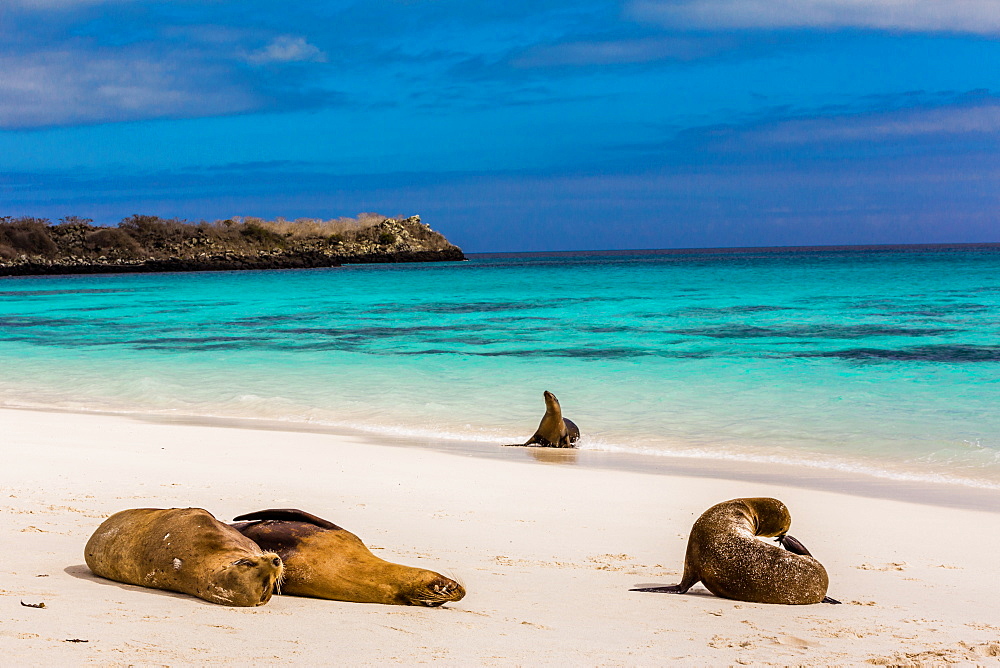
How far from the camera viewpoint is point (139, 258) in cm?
9381

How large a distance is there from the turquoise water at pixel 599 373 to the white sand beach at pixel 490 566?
7.28 ft

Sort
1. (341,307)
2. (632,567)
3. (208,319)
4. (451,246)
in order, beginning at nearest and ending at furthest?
1. (632,567)
2. (208,319)
3. (341,307)
4. (451,246)

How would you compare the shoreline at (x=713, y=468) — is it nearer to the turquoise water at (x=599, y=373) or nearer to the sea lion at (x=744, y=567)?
the turquoise water at (x=599, y=373)

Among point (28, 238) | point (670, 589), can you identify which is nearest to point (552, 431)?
point (670, 589)

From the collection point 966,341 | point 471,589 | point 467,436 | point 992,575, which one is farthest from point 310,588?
point 966,341

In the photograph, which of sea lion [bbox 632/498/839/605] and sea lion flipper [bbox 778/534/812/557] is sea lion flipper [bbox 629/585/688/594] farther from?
sea lion flipper [bbox 778/534/812/557]

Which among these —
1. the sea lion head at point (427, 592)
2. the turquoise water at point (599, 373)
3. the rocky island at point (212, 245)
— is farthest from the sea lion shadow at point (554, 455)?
the rocky island at point (212, 245)

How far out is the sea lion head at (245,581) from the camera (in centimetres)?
349

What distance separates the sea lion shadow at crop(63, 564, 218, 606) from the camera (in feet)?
11.8

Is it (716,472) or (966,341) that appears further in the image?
(966,341)

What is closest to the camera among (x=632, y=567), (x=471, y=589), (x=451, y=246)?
(x=471, y=589)

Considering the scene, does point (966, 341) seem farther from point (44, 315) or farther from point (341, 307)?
point (44, 315)

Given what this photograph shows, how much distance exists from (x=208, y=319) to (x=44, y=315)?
7370mm

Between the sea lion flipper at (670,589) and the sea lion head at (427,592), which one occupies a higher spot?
the sea lion head at (427,592)
